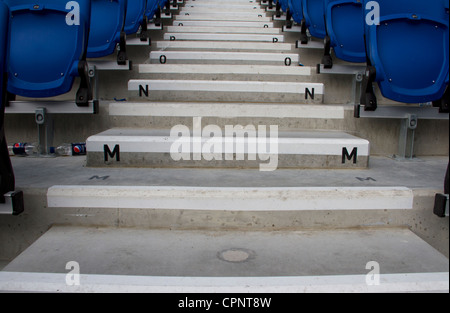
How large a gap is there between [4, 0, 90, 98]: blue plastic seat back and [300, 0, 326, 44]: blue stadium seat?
5.86 feet

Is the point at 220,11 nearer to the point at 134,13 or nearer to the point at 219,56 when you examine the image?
the point at 134,13

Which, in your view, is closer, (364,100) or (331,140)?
(331,140)

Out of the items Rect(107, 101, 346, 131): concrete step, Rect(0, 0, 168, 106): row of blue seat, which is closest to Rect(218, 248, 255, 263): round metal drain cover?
Rect(107, 101, 346, 131): concrete step

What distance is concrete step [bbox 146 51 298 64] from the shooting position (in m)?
2.75

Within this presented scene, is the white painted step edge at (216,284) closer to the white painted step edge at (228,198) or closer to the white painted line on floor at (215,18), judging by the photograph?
the white painted step edge at (228,198)

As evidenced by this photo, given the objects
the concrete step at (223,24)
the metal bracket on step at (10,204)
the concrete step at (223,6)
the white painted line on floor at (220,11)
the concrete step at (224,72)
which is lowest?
the metal bracket on step at (10,204)

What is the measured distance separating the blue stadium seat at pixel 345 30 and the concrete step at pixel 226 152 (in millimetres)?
950

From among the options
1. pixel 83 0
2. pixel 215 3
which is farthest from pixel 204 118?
pixel 215 3

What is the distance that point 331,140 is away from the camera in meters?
1.61

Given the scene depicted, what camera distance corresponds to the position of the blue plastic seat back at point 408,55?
169 cm

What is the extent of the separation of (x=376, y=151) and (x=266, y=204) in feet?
3.16

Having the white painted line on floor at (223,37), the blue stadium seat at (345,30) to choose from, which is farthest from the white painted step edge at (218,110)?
the white painted line on floor at (223,37)
